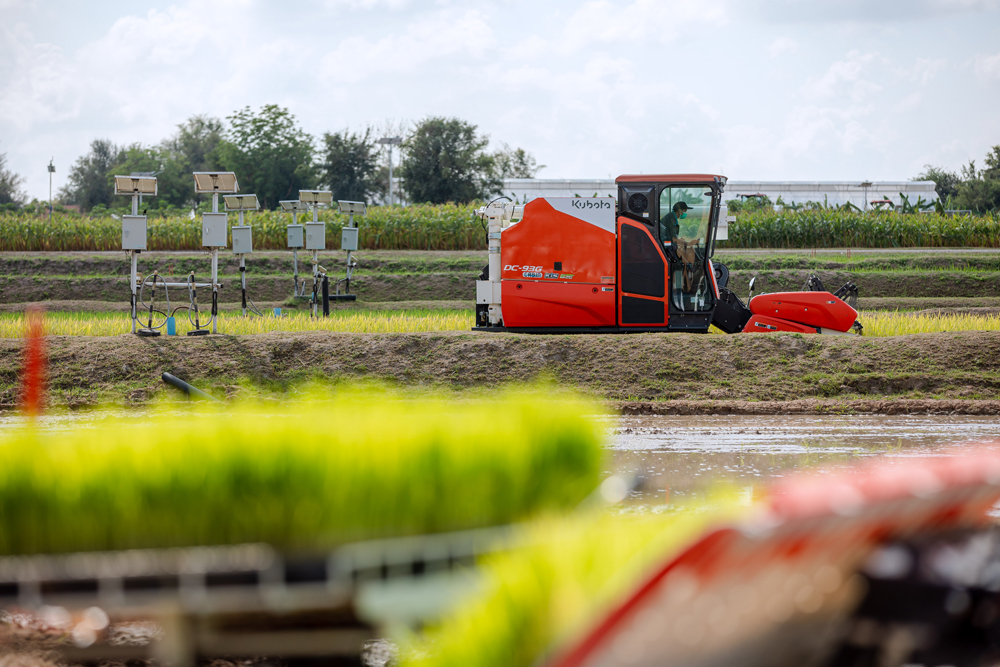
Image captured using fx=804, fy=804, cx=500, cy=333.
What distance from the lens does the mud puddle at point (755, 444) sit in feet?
22.5

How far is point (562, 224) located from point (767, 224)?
80.8 feet

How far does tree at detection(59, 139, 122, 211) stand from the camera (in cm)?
8069

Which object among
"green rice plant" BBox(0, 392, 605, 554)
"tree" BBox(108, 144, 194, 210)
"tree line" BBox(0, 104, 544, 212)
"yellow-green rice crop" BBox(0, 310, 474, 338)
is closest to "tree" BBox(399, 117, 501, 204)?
"tree line" BBox(0, 104, 544, 212)

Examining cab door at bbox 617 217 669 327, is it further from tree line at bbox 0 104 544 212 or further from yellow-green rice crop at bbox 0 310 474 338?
tree line at bbox 0 104 544 212

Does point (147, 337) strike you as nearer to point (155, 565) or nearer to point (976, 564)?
point (155, 565)

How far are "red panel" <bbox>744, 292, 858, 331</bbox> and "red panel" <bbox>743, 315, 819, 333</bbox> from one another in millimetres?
74

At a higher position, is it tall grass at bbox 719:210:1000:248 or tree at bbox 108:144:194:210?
tree at bbox 108:144:194:210

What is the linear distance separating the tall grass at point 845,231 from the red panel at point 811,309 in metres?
22.0

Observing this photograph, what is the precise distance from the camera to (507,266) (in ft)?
43.9

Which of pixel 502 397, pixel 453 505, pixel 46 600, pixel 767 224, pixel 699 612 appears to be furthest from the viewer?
pixel 767 224

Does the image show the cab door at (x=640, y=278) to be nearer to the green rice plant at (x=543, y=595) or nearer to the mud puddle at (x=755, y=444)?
the mud puddle at (x=755, y=444)

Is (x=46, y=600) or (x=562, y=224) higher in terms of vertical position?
(x=562, y=224)

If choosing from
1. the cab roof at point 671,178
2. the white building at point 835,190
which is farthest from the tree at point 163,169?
the cab roof at point 671,178

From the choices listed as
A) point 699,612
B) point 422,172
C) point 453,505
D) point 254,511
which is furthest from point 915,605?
point 422,172
